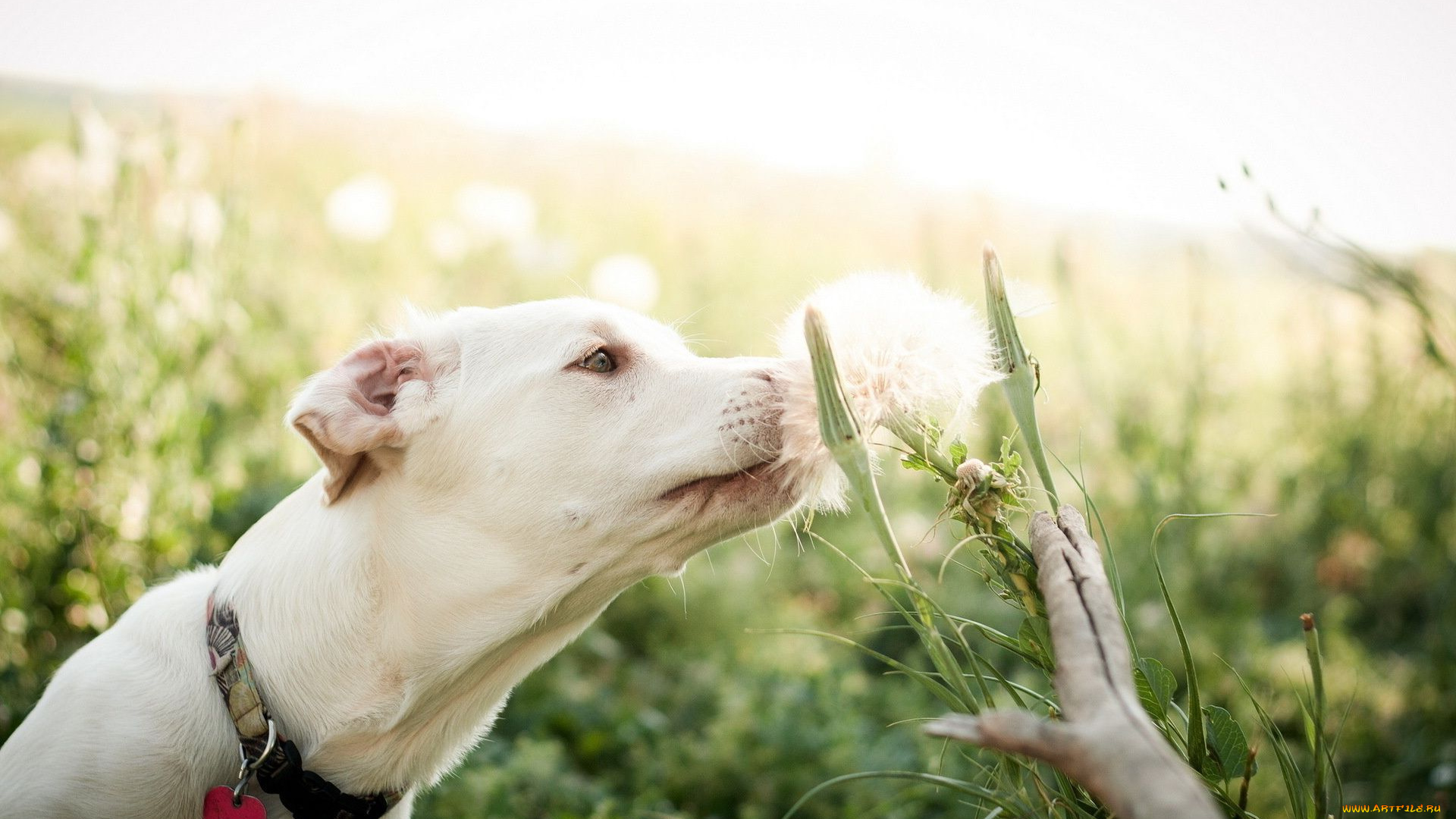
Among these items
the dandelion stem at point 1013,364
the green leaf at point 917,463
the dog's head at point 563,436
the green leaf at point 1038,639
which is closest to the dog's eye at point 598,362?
the dog's head at point 563,436

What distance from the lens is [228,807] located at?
5.65ft

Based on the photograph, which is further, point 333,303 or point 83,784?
point 333,303

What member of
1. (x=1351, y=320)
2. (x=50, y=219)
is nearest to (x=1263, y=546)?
(x=1351, y=320)

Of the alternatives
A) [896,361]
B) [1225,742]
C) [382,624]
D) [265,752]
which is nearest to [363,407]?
[382,624]

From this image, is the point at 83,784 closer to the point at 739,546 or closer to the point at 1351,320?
the point at 739,546

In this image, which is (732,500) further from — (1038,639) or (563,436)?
(1038,639)

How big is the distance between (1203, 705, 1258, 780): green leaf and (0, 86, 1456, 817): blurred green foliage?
0.83 metres

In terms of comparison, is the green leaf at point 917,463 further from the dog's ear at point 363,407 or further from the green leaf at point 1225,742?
the dog's ear at point 363,407

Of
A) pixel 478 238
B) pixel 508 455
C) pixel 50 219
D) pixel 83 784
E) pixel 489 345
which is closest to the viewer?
pixel 83 784

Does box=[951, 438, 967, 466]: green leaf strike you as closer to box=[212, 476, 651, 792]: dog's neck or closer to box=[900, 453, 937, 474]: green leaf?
box=[900, 453, 937, 474]: green leaf

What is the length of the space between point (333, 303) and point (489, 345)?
4.23m

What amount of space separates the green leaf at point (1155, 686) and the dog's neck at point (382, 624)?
0.99 m

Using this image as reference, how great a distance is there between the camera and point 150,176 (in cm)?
375

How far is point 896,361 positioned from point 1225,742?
0.73m
